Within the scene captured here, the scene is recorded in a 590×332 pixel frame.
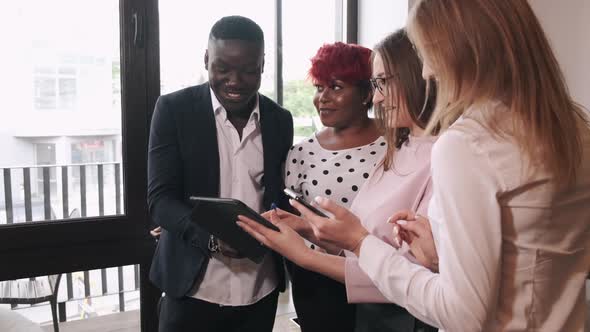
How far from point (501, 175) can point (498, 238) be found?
0.08 meters

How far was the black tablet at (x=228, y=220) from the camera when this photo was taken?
1073mm

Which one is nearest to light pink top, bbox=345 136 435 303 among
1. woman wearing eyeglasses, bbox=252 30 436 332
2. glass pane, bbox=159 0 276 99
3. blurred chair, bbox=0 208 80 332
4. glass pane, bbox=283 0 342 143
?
woman wearing eyeglasses, bbox=252 30 436 332

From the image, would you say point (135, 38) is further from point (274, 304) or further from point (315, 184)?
point (274, 304)

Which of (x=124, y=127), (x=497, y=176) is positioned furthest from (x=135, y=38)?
(x=497, y=176)

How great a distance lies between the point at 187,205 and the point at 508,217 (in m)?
0.90

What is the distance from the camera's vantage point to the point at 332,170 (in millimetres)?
1465

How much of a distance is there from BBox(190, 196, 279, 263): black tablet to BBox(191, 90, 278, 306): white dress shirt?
16 centimetres

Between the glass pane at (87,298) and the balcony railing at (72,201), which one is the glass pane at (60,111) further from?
the glass pane at (87,298)

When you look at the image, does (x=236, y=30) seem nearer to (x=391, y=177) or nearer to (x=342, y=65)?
(x=342, y=65)

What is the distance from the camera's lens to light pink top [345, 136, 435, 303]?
1069mm

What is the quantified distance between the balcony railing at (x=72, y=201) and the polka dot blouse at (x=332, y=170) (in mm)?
859

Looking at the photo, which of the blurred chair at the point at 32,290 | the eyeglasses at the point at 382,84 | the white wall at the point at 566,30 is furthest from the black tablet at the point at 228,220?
the white wall at the point at 566,30

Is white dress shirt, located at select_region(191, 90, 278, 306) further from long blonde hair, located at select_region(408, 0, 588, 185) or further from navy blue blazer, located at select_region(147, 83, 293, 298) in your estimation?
long blonde hair, located at select_region(408, 0, 588, 185)

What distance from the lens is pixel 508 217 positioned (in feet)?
2.13
